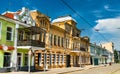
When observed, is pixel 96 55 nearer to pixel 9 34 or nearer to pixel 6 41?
pixel 9 34

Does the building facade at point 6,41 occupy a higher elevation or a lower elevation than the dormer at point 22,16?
lower

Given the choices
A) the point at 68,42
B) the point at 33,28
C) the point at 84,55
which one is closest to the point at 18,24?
the point at 33,28

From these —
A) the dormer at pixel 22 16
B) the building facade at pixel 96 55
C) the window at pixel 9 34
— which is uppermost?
the dormer at pixel 22 16

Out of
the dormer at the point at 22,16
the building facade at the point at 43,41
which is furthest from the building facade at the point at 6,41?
the dormer at the point at 22,16

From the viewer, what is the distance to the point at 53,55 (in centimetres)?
4012

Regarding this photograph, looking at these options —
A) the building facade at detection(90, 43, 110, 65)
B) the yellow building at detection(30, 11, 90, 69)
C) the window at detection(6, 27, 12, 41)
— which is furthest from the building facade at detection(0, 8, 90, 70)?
the building facade at detection(90, 43, 110, 65)

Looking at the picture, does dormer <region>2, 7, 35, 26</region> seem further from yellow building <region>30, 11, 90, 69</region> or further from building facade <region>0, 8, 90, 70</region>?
yellow building <region>30, 11, 90, 69</region>

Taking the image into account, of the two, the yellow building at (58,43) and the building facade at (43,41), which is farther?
the yellow building at (58,43)

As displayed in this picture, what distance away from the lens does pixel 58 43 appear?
42.6 metres

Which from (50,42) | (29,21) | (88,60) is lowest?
(88,60)

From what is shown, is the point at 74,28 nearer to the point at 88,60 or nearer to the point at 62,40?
the point at 62,40

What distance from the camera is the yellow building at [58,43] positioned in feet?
117

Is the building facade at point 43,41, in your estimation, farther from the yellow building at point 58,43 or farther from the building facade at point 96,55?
the building facade at point 96,55

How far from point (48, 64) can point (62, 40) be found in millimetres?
8097
